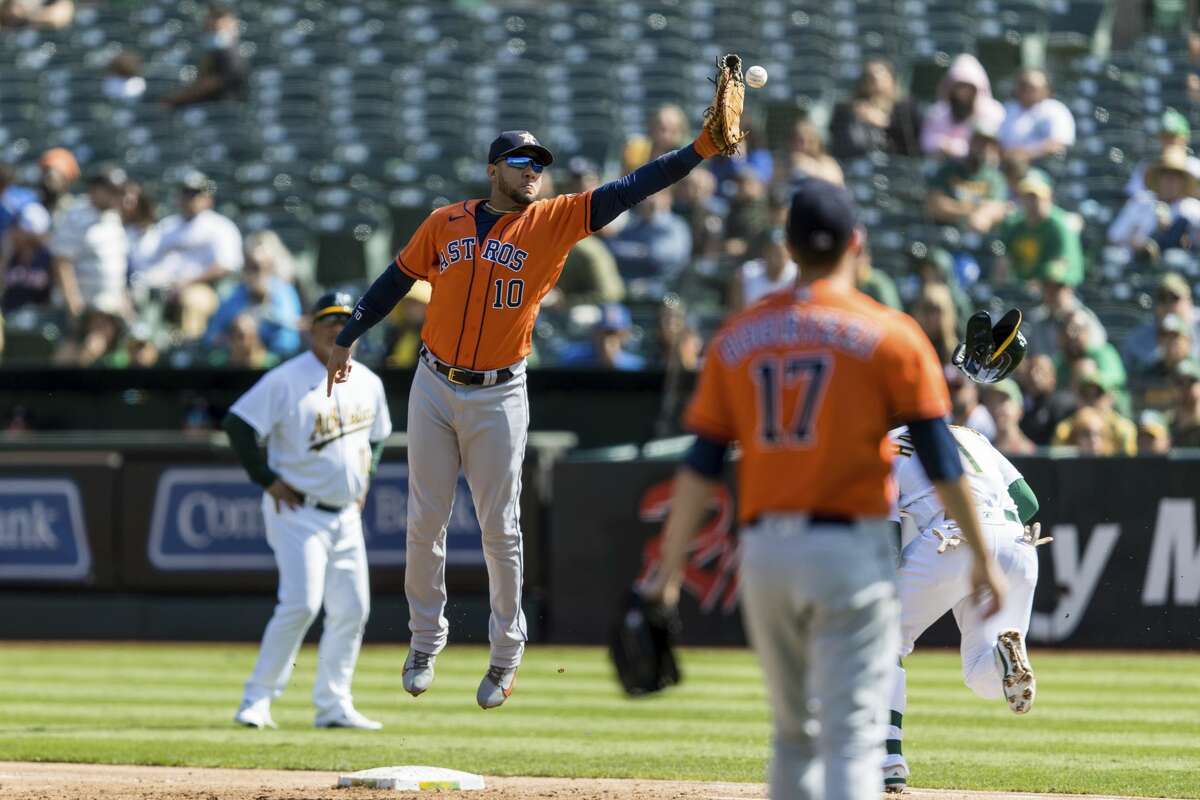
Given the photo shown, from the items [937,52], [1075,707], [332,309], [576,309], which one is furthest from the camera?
[937,52]

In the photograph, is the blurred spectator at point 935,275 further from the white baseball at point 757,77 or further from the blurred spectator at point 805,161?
the white baseball at point 757,77

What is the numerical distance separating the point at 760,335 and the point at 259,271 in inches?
452

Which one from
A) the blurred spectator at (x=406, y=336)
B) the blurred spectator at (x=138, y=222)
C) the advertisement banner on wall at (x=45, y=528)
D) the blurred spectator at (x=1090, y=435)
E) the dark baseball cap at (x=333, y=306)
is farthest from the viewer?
the blurred spectator at (x=138, y=222)

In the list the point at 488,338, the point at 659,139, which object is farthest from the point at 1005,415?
the point at 488,338

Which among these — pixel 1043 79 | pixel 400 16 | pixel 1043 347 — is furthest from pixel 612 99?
pixel 1043 347

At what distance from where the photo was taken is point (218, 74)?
21047 millimetres

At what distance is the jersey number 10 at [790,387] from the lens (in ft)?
17.5

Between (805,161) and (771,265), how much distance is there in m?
1.86

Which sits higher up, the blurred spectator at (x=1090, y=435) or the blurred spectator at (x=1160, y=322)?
the blurred spectator at (x=1160, y=322)

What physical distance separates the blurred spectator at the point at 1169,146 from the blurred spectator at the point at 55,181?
33.5 feet

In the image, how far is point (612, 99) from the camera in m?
20.0

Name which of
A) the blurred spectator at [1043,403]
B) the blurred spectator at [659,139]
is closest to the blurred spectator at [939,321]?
the blurred spectator at [1043,403]

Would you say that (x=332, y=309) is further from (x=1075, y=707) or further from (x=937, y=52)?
(x=937, y=52)

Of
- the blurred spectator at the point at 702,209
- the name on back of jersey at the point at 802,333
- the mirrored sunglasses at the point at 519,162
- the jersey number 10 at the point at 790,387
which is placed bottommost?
the blurred spectator at the point at 702,209
